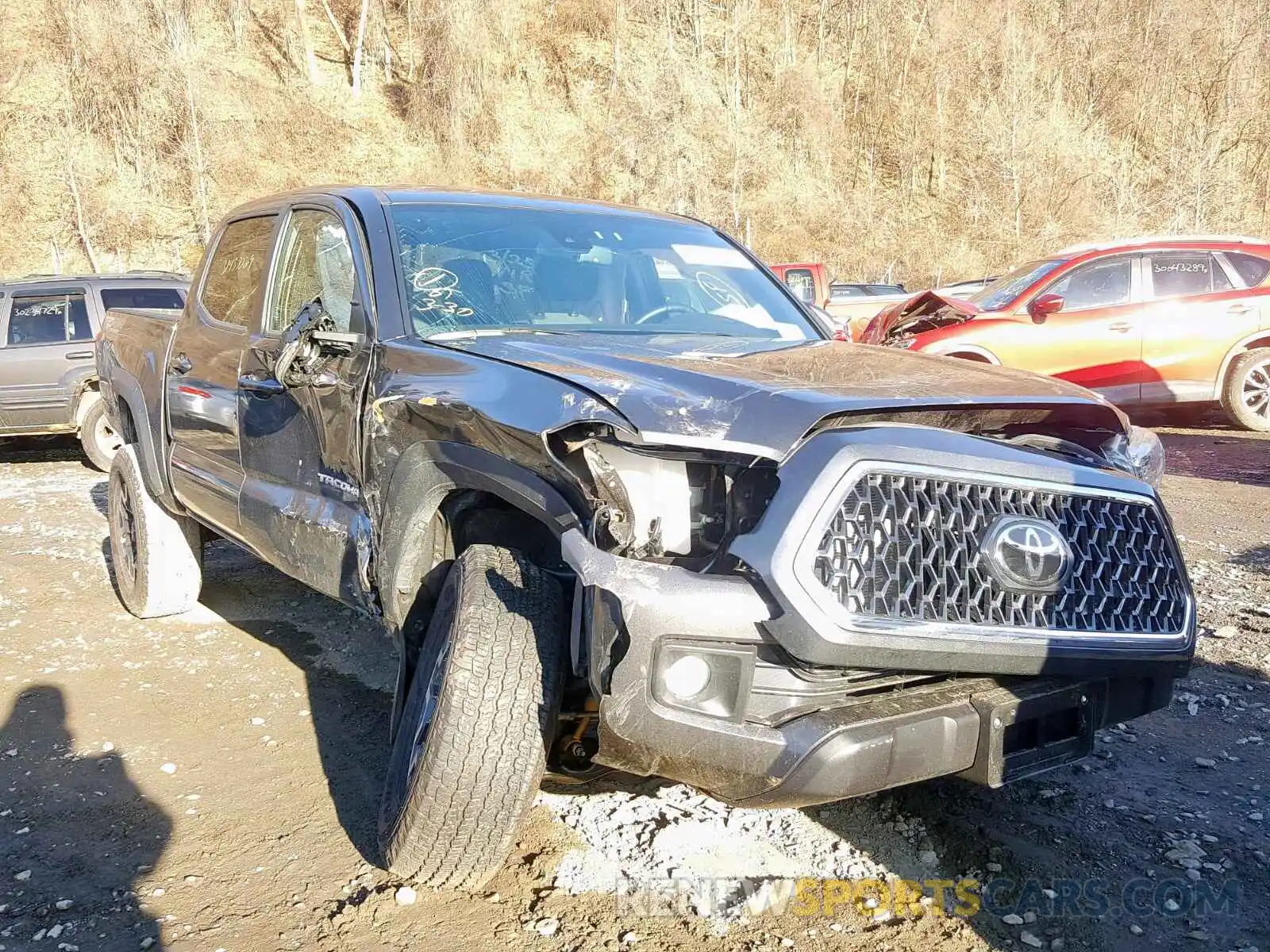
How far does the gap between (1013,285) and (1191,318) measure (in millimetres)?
1585

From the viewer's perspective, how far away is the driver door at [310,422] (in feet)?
10.4

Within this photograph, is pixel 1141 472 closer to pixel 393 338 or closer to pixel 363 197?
pixel 393 338

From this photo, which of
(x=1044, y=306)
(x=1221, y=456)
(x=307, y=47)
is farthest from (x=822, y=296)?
(x=307, y=47)

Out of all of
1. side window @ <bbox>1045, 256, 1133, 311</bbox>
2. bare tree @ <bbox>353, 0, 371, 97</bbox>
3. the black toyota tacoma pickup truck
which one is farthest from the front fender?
bare tree @ <bbox>353, 0, 371, 97</bbox>

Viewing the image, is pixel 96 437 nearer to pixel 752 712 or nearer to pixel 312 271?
pixel 312 271

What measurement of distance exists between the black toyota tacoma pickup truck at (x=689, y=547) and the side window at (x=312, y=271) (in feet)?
0.14

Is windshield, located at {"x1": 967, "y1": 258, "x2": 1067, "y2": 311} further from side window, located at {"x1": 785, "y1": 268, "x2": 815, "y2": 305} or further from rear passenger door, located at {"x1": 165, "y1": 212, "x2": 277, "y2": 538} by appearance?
rear passenger door, located at {"x1": 165, "y1": 212, "x2": 277, "y2": 538}

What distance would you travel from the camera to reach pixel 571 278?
3514 mm

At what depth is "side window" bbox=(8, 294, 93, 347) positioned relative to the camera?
1029 cm

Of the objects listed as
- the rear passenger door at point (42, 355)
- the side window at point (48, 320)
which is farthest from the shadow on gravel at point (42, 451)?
the side window at point (48, 320)

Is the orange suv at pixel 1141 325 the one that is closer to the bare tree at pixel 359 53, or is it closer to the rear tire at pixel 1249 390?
the rear tire at pixel 1249 390

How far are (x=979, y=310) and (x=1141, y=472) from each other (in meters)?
7.51

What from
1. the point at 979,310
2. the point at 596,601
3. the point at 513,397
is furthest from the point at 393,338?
the point at 979,310

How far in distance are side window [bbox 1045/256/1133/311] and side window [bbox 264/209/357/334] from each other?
25.7 ft
